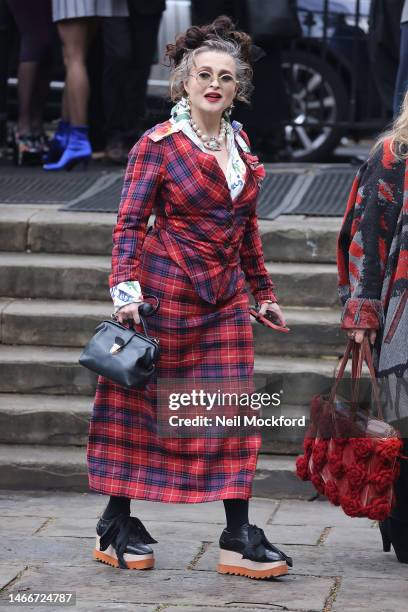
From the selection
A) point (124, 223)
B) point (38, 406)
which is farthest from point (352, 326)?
point (38, 406)

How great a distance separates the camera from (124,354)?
179 inches

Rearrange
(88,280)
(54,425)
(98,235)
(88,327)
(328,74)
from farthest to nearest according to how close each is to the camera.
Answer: (328,74) → (98,235) → (88,280) → (88,327) → (54,425)

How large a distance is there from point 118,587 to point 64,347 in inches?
82.6

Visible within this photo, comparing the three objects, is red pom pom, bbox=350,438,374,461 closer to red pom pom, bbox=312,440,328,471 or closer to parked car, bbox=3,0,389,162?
red pom pom, bbox=312,440,328,471

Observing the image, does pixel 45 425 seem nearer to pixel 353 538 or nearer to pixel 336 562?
pixel 353 538

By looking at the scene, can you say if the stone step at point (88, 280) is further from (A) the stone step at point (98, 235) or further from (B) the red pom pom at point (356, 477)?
(B) the red pom pom at point (356, 477)

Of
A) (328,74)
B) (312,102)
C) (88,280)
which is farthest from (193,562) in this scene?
(312,102)

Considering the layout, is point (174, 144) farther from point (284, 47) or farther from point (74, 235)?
point (284, 47)

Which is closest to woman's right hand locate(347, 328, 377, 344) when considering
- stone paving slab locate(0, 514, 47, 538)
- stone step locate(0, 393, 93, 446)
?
stone paving slab locate(0, 514, 47, 538)

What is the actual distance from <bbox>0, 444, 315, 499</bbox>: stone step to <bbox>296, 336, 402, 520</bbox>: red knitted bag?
1161 mm

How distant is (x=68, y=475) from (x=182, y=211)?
5.41ft

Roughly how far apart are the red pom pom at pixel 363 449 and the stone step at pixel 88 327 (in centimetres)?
184

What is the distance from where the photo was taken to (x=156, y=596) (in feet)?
14.7

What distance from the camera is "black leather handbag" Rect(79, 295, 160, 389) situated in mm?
4535
